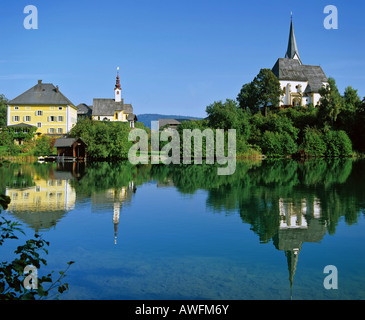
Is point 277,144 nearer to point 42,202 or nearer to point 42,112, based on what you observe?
point 42,112

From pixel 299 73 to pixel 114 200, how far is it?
185 feet

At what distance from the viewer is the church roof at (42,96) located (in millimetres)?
59188

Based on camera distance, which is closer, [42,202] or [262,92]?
[42,202]

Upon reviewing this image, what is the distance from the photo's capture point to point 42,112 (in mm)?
59438

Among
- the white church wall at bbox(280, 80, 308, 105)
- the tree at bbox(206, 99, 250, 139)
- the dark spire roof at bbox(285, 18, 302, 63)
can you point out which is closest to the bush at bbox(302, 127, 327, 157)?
the tree at bbox(206, 99, 250, 139)

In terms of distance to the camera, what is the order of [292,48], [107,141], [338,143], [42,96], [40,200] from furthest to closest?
1. [292,48]
2. [42,96]
3. [338,143]
4. [107,141]
5. [40,200]

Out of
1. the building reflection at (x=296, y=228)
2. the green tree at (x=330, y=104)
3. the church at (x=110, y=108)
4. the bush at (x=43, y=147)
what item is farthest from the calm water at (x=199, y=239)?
the church at (x=110, y=108)

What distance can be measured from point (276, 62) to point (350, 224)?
59063 millimetres

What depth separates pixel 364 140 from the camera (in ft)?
188

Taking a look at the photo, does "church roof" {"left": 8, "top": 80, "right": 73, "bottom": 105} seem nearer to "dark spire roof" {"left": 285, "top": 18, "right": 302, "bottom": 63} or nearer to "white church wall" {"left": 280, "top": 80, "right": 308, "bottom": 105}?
"white church wall" {"left": 280, "top": 80, "right": 308, "bottom": 105}

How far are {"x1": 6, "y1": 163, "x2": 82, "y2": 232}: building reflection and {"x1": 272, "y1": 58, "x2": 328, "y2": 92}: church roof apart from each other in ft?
159

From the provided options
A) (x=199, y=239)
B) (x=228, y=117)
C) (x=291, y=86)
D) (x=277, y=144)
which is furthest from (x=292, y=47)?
(x=199, y=239)

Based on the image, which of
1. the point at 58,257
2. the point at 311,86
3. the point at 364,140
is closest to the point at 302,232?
the point at 58,257
